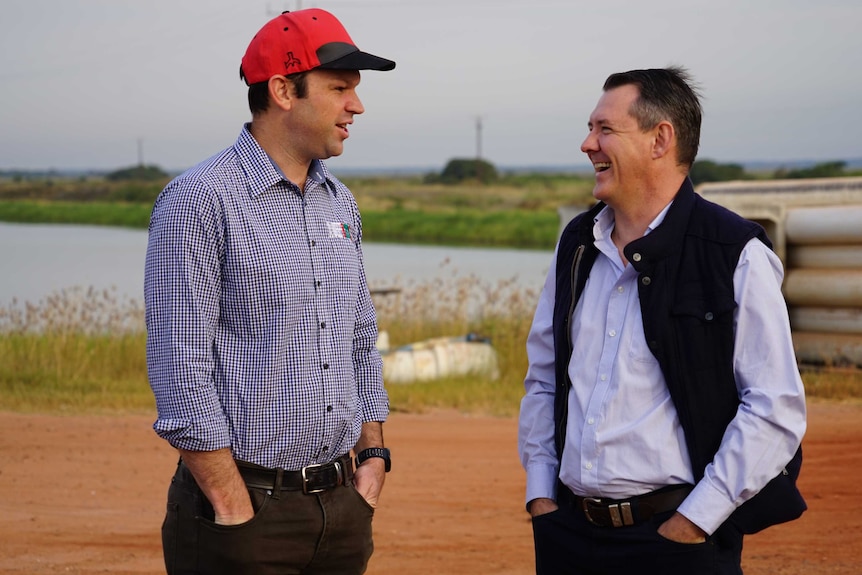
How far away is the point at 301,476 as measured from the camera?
311 cm

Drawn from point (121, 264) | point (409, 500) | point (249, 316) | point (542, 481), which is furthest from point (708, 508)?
point (121, 264)

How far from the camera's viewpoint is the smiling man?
2.91 m

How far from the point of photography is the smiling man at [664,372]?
115 inches

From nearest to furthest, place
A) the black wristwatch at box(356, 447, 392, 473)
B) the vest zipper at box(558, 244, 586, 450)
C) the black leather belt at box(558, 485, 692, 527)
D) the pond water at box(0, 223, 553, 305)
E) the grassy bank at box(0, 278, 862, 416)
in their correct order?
the black leather belt at box(558, 485, 692, 527), the vest zipper at box(558, 244, 586, 450), the black wristwatch at box(356, 447, 392, 473), the grassy bank at box(0, 278, 862, 416), the pond water at box(0, 223, 553, 305)

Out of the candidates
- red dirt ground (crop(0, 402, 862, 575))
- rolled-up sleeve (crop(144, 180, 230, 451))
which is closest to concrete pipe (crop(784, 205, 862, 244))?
red dirt ground (crop(0, 402, 862, 575))

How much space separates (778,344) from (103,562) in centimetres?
380

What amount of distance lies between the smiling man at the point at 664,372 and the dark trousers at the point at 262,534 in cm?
60

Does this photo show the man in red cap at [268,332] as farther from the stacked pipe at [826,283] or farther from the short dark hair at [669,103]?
the stacked pipe at [826,283]

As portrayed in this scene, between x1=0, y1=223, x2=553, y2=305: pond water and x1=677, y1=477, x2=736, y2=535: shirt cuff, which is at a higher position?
x1=677, y1=477, x2=736, y2=535: shirt cuff

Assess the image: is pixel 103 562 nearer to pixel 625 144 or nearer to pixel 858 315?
pixel 625 144

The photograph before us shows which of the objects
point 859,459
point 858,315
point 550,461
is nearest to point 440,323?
point 858,315

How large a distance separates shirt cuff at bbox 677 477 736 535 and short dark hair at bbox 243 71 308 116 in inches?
60.4

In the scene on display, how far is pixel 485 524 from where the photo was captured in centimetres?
628

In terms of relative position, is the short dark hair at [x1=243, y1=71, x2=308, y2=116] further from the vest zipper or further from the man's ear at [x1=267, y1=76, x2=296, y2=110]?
the vest zipper
